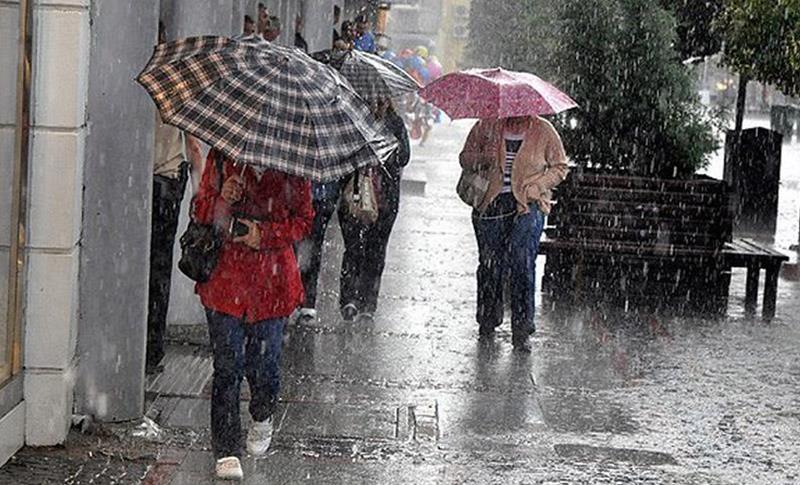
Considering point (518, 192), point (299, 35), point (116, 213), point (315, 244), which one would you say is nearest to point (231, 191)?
point (116, 213)

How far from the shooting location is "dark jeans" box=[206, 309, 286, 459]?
287 inches

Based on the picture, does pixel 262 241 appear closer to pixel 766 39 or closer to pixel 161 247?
pixel 161 247

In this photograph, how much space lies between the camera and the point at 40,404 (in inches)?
303

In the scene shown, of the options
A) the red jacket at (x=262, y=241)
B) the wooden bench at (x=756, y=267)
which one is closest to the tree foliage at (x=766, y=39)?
the wooden bench at (x=756, y=267)

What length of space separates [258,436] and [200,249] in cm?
114

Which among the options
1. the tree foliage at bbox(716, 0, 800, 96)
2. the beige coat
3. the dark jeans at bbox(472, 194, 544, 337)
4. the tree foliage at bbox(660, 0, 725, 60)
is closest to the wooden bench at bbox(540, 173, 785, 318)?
the dark jeans at bbox(472, 194, 544, 337)

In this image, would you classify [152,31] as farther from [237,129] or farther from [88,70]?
Answer: [237,129]

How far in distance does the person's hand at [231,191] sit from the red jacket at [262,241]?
1.1 inches

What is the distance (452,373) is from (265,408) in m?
2.71

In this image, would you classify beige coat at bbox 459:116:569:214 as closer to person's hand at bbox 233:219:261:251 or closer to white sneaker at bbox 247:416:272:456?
white sneaker at bbox 247:416:272:456

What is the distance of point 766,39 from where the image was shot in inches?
634

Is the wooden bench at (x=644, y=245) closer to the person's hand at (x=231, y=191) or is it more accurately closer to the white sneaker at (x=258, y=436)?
the white sneaker at (x=258, y=436)

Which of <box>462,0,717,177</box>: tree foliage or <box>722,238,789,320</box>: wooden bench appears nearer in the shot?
<box>722,238,789,320</box>: wooden bench

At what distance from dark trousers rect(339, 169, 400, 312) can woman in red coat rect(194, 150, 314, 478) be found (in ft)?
15.7
